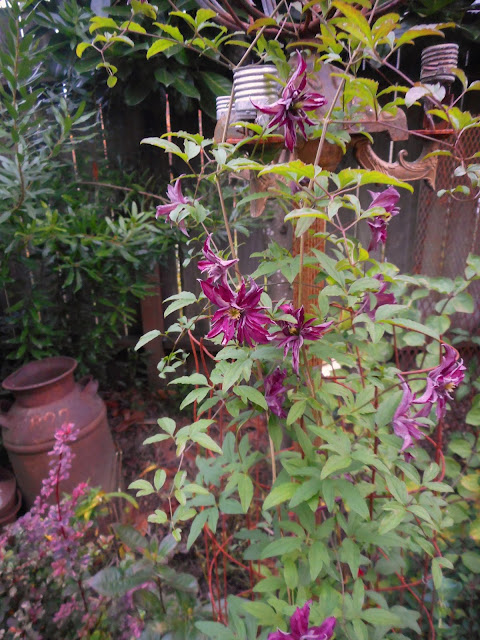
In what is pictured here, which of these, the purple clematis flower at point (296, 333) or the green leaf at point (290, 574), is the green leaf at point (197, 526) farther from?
the purple clematis flower at point (296, 333)

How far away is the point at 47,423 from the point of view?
1661mm

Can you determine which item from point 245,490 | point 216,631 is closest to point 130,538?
point 216,631

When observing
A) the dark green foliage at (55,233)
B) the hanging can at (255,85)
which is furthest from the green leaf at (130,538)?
the hanging can at (255,85)

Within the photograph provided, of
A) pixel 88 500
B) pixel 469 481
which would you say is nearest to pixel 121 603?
pixel 88 500

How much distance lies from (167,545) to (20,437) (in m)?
0.89

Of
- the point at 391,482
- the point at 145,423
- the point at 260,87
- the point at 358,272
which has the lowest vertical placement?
the point at 145,423

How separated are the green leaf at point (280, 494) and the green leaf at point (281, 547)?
0.28 ft

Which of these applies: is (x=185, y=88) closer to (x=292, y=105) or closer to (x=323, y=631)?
(x=292, y=105)

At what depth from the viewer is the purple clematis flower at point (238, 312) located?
1.88ft

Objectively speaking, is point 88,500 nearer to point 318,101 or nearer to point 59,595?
point 59,595

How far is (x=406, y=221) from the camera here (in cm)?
255

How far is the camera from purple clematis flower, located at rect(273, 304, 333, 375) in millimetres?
603

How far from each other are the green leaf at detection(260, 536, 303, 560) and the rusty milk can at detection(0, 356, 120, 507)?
1111 millimetres

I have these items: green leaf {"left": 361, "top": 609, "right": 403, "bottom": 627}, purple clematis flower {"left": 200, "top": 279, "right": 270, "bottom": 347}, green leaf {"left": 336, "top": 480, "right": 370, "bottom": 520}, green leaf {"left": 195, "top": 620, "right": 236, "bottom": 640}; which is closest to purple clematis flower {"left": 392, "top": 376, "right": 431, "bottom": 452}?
green leaf {"left": 336, "top": 480, "right": 370, "bottom": 520}
